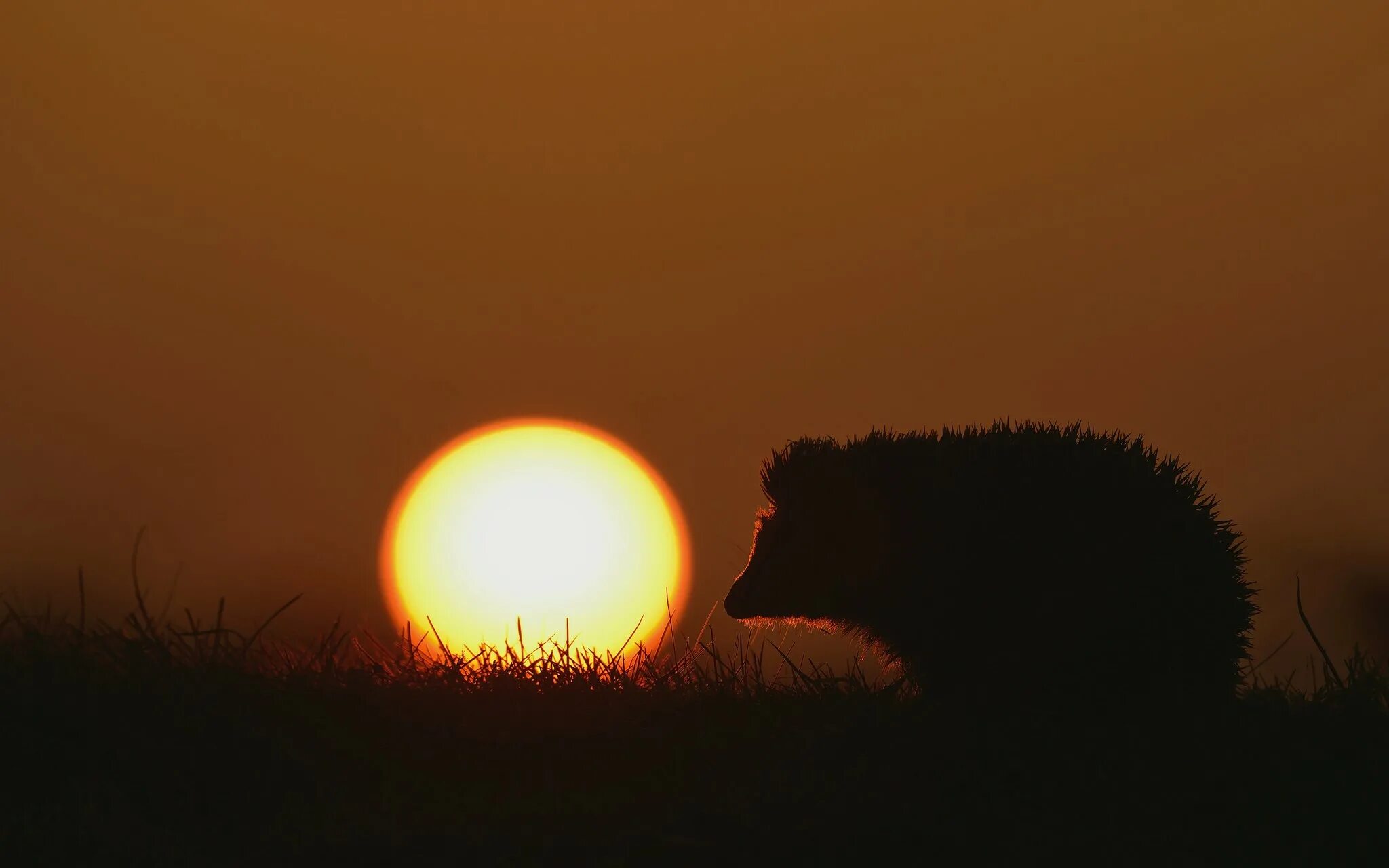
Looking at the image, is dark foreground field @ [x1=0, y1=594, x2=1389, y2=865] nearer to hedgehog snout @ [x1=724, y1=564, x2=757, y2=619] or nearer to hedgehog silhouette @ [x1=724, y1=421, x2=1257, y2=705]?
hedgehog silhouette @ [x1=724, y1=421, x2=1257, y2=705]

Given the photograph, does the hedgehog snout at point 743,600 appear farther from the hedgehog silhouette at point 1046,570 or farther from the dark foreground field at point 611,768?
the dark foreground field at point 611,768

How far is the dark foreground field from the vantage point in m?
4.12

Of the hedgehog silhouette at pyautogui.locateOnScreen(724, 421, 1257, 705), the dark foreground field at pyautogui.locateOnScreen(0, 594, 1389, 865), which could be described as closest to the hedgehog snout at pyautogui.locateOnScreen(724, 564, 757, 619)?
the hedgehog silhouette at pyautogui.locateOnScreen(724, 421, 1257, 705)

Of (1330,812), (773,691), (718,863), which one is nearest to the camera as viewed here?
(718,863)

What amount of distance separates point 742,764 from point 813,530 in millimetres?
2548

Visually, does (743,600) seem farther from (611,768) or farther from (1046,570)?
(611,768)

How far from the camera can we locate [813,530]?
7230 millimetres

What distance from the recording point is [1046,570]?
20.4 feet

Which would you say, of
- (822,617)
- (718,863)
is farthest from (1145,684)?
(718,863)

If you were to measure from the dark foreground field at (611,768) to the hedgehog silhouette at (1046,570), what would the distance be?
23.6 inches

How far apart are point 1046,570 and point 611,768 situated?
8.53ft

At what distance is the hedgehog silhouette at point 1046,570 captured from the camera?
613cm

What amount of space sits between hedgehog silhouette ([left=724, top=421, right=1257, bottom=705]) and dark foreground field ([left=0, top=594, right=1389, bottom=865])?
0.60 metres

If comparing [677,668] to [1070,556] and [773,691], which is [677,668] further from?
[1070,556]
